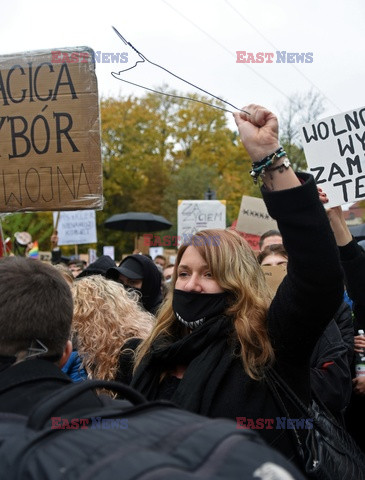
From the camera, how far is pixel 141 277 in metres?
5.08

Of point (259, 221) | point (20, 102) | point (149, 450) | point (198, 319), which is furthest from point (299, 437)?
point (259, 221)

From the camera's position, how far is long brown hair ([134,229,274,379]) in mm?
2143

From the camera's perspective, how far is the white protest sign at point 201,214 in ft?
30.4

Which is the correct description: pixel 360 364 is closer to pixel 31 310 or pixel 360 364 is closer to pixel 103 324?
pixel 103 324

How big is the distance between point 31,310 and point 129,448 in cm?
66

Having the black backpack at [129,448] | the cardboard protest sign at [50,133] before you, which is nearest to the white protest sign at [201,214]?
the cardboard protest sign at [50,133]

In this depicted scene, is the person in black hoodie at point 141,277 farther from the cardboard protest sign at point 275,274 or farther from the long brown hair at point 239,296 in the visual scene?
the long brown hair at point 239,296

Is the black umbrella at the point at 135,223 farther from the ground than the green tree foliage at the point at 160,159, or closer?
closer

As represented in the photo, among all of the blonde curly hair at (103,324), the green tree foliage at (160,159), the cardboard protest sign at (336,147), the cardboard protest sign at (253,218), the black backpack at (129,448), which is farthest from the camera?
the green tree foliage at (160,159)

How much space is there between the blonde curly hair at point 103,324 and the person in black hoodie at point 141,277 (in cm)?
152

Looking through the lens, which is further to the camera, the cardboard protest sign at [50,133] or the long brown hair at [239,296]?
the cardboard protest sign at [50,133]

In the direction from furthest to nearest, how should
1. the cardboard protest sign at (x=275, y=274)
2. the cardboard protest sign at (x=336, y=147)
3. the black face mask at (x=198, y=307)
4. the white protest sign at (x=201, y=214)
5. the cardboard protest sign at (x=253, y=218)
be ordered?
the white protest sign at (x=201, y=214) < the cardboard protest sign at (x=253, y=218) < the cardboard protest sign at (x=336, y=147) < the cardboard protest sign at (x=275, y=274) < the black face mask at (x=198, y=307)

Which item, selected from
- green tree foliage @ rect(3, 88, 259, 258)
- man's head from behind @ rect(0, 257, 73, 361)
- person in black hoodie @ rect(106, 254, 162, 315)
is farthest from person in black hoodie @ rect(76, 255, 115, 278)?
green tree foliage @ rect(3, 88, 259, 258)

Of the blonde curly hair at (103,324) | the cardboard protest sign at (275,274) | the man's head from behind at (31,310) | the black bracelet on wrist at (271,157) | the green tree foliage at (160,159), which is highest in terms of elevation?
the green tree foliage at (160,159)
